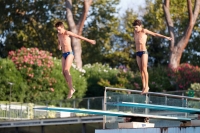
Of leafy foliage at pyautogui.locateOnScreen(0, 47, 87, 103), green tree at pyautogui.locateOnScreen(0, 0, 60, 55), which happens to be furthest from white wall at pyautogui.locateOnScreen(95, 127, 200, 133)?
green tree at pyautogui.locateOnScreen(0, 0, 60, 55)

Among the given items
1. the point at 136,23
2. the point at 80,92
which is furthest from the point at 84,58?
the point at 136,23

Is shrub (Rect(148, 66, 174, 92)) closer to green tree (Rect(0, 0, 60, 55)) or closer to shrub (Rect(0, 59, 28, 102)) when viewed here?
shrub (Rect(0, 59, 28, 102))

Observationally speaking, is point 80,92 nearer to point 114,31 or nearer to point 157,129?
point 114,31

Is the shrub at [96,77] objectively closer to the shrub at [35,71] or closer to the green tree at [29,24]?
the shrub at [35,71]

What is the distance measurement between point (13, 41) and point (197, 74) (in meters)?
17.7

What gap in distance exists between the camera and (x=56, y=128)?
29.0m

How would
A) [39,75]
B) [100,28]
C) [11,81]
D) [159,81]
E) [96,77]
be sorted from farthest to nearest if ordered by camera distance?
1. [100,28]
2. [96,77]
3. [159,81]
4. [39,75]
5. [11,81]

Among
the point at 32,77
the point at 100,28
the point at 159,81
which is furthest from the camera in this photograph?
the point at 100,28

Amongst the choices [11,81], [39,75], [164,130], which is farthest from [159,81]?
[164,130]

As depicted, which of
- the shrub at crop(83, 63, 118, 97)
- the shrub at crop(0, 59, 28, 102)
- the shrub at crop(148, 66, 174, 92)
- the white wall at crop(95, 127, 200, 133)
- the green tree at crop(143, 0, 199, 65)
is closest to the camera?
the white wall at crop(95, 127, 200, 133)

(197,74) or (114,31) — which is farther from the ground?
(114,31)

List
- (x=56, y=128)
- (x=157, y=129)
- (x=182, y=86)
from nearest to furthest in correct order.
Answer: (x=157, y=129)
(x=56, y=128)
(x=182, y=86)

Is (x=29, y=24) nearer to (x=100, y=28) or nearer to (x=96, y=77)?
(x=100, y=28)

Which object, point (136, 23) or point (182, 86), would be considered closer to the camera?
point (136, 23)
